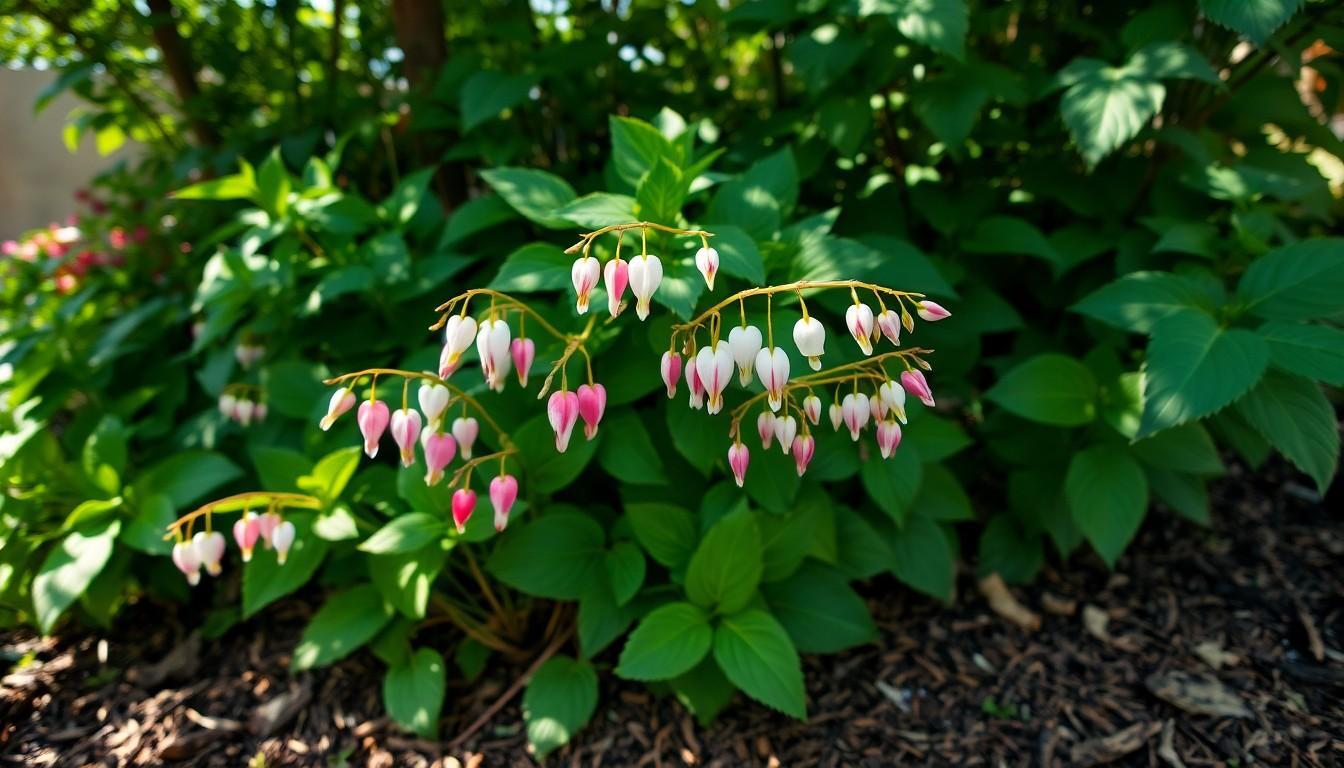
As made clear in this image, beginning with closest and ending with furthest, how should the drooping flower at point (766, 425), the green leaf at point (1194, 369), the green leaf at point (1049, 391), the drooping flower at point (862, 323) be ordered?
the drooping flower at point (862, 323)
the drooping flower at point (766, 425)
the green leaf at point (1194, 369)
the green leaf at point (1049, 391)

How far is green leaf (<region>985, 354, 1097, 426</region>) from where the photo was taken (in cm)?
206

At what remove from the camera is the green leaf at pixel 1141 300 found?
6.25ft

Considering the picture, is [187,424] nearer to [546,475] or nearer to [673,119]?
[546,475]

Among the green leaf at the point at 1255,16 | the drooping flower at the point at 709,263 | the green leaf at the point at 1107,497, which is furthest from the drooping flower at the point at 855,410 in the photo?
the green leaf at the point at 1255,16

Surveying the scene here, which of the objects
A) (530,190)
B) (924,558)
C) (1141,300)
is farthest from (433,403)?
(1141,300)

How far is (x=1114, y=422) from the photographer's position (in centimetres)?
202

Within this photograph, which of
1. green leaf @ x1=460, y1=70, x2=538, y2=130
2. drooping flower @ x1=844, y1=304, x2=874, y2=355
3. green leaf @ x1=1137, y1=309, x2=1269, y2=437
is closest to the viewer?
drooping flower @ x1=844, y1=304, x2=874, y2=355

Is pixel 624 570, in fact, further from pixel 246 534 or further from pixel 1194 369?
pixel 1194 369

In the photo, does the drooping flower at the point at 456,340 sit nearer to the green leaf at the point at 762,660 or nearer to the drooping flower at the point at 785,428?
the drooping flower at the point at 785,428

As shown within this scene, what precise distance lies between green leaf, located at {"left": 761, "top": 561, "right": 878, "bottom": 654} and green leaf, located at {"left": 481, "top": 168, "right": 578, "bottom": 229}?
118 centimetres

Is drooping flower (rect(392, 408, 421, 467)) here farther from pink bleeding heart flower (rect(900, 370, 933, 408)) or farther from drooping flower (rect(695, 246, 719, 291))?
pink bleeding heart flower (rect(900, 370, 933, 408))

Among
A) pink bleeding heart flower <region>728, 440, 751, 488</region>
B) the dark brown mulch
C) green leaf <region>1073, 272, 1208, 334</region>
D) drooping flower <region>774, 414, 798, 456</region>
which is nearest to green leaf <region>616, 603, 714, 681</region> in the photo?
the dark brown mulch

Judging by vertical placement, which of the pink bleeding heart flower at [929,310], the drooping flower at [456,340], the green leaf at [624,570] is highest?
the drooping flower at [456,340]

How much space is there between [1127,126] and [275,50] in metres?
3.57
